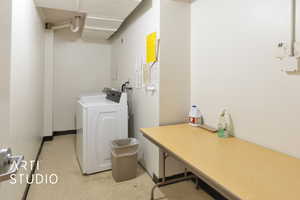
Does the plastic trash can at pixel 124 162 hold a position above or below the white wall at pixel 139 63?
below

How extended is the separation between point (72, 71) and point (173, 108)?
9.87 ft

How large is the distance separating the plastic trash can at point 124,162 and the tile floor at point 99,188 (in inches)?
3.2

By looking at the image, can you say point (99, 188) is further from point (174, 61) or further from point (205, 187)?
point (174, 61)

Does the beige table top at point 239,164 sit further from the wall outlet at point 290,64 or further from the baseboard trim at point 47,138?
the baseboard trim at point 47,138

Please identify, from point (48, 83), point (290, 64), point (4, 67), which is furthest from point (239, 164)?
point (48, 83)

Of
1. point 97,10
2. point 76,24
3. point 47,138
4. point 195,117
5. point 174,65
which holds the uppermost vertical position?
point 76,24

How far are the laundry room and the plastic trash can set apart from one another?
13 millimetres

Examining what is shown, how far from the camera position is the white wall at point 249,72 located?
4.22ft

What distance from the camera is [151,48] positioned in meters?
2.32

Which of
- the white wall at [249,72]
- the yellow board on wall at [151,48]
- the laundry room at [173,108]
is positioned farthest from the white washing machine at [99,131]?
the white wall at [249,72]

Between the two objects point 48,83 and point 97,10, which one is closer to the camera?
point 97,10

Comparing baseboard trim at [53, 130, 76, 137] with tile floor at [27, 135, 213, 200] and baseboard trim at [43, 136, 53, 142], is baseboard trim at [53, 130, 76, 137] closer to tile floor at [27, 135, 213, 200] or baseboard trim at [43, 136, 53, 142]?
baseboard trim at [43, 136, 53, 142]

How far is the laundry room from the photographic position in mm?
Result: 1226

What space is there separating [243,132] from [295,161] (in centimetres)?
47
